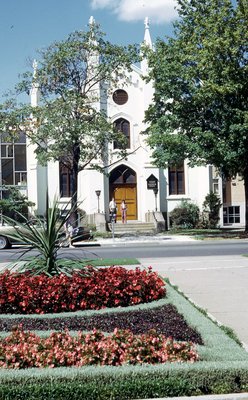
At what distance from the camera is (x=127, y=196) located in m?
37.4

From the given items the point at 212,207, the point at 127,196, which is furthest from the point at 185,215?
the point at 127,196

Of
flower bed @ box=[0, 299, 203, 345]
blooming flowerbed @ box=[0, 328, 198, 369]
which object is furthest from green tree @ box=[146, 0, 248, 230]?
blooming flowerbed @ box=[0, 328, 198, 369]

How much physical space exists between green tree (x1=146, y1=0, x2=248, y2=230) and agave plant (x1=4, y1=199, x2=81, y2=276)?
17503 mm

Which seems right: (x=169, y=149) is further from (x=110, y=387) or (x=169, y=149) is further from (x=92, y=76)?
(x=110, y=387)

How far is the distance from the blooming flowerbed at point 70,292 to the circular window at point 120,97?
95.2 feet

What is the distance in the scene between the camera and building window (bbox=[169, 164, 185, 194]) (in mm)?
37312

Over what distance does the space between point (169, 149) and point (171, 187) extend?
1058cm

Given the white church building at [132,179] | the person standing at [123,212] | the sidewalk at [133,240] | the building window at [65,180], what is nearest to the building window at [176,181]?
the white church building at [132,179]

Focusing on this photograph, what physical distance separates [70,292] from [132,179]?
2926 centimetres

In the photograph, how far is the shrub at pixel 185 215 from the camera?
35812 millimetres

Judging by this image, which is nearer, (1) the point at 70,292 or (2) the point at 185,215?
(1) the point at 70,292

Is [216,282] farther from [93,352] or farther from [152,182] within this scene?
[152,182]

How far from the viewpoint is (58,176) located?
3644 cm

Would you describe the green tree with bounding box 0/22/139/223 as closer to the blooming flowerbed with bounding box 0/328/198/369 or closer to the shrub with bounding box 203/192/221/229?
the shrub with bounding box 203/192/221/229
